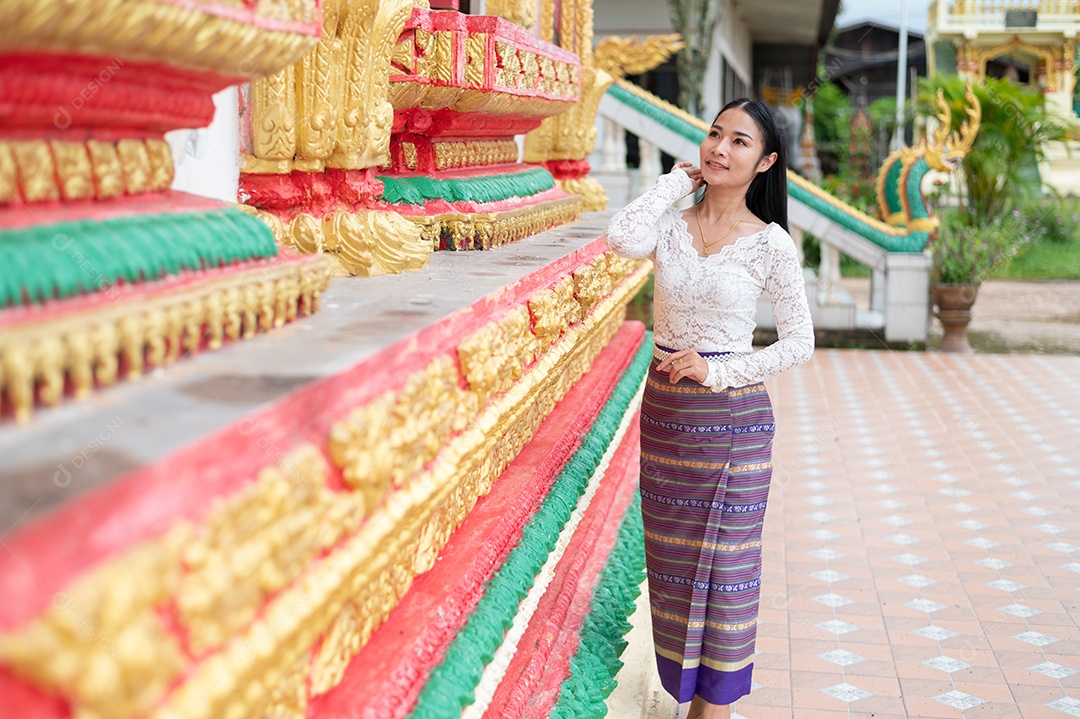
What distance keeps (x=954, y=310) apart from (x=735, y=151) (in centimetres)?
683

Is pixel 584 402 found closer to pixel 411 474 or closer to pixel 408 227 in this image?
pixel 408 227

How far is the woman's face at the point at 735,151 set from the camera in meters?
2.52

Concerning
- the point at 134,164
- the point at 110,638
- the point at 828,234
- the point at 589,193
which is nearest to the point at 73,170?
the point at 134,164

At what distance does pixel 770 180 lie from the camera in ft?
8.47

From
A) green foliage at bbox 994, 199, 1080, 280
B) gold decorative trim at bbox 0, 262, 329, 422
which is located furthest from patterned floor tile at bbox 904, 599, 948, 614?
green foliage at bbox 994, 199, 1080, 280

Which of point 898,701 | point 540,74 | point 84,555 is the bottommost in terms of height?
point 898,701

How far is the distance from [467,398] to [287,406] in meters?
0.69

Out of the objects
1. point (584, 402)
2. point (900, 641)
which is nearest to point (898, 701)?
point (900, 641)

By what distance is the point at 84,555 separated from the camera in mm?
838

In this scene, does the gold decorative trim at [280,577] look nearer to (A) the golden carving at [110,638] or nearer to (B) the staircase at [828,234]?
(A) the golden carving at [110,638]

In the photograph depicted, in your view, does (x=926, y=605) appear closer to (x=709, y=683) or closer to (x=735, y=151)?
(x=709, y=683)

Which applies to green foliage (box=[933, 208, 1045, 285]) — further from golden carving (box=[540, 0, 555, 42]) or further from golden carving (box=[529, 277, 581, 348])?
golden carving (box=[529, 277, 581, 348])

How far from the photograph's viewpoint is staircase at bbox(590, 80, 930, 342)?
29.2 ft

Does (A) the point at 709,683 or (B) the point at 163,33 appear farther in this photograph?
(A) the point at 709,683
